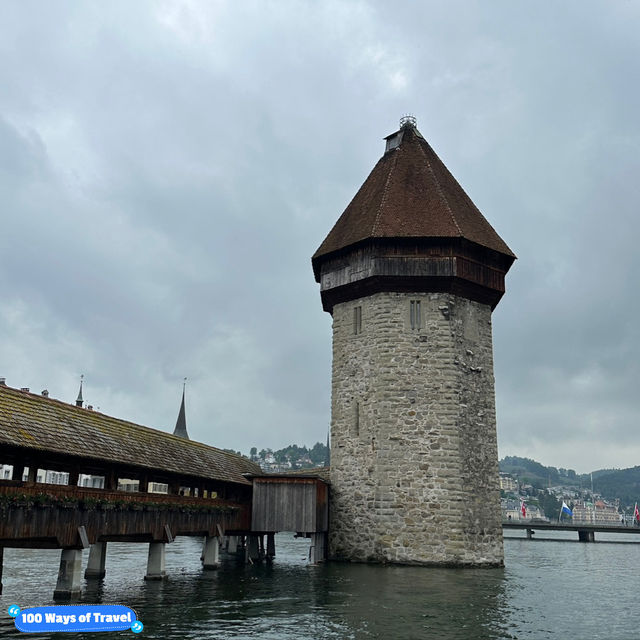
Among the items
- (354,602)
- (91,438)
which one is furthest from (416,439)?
(91,438)

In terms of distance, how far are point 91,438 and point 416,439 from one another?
32.2 ft

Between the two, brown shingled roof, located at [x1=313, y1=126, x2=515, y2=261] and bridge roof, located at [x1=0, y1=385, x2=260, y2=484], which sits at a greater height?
brown shingled roof, located at [x1=313, y1=126, x2=515, y2=261]

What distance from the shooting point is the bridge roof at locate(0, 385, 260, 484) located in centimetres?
1205

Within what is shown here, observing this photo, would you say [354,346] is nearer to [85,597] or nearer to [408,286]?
[408,286]

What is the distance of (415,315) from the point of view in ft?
70.4

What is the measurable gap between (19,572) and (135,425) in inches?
240

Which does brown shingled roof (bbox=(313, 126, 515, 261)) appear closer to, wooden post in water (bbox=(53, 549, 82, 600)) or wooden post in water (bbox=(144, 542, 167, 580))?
wooden post in water (bbox=(144, 542, 167, 580))

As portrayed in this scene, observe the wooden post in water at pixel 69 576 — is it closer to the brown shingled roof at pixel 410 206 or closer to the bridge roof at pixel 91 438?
the bridge roof at pixel 91 438

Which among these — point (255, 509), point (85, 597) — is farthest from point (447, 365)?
point (85, 597)

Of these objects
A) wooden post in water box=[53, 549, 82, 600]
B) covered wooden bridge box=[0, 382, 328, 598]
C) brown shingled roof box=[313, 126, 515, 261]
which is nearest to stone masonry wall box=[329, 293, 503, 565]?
covered wooden bridge box=[0, 382, 328, 598]

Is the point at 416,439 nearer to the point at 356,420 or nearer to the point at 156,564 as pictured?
the point at 356,420

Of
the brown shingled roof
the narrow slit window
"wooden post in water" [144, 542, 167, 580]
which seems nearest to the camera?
"wooden post in water" [144, 542, 167, 580]

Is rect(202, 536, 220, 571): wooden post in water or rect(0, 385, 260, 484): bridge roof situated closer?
rect(0, 385, 260, 484): bridge roof

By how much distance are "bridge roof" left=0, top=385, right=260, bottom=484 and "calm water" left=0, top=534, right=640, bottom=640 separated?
2.62 metres
